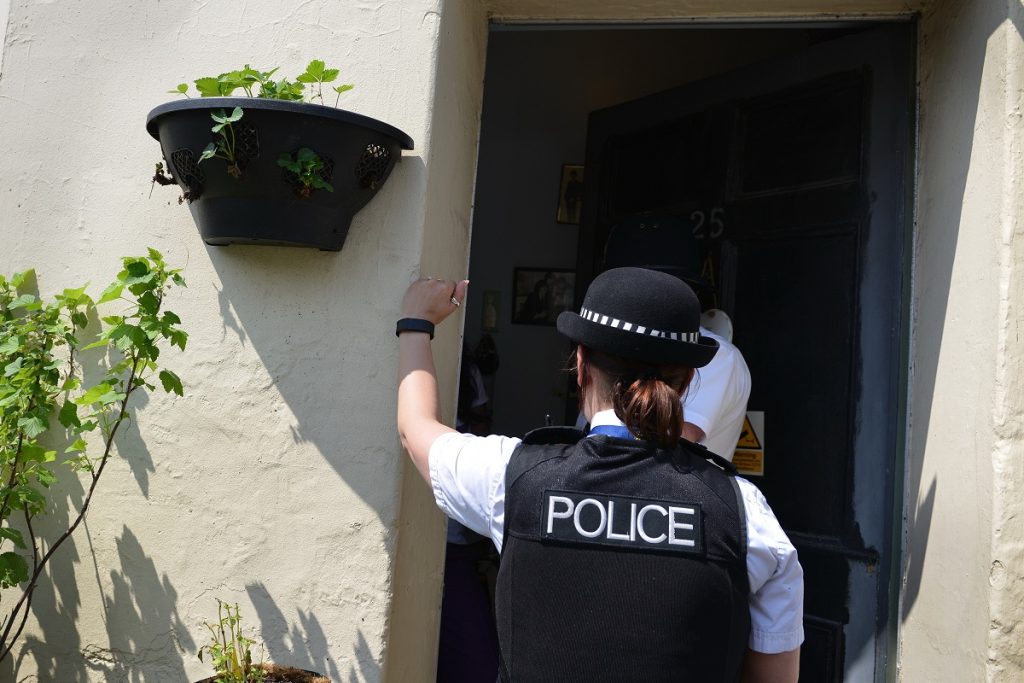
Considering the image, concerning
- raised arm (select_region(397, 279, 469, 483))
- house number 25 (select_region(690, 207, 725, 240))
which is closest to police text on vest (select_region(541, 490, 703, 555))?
raised arm (select_region(397, 279, 469, 483))

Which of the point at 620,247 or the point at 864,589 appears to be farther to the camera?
the point at 620,247

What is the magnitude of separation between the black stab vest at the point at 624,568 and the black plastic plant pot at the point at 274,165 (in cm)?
84

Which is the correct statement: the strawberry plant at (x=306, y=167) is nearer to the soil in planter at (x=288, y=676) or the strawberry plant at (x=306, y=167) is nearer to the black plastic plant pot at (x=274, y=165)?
the black plastic plant pot at (x=274, y=165)

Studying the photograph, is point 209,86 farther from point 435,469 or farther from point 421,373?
point 435,469

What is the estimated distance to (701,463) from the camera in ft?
4.66

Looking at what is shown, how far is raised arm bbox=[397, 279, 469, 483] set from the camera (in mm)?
1641

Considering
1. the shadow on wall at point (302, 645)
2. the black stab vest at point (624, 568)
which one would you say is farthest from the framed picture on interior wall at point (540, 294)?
the black stab vest at point (624, 568)

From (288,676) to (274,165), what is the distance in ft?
3.76

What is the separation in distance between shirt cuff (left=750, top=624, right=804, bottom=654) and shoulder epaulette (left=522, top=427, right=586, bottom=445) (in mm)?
443

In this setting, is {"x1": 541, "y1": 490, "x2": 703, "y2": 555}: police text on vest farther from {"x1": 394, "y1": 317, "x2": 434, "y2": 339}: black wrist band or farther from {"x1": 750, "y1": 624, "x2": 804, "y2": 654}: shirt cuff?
{"x1": 394, "y1": 317, "x2": 434, "y2": 339}: black wrist band

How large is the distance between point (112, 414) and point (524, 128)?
2.78 metres

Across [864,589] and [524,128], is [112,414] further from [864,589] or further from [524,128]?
[524,128]

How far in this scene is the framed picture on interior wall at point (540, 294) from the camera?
13.4 ft

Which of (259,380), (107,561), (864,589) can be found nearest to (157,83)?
(259,380)
